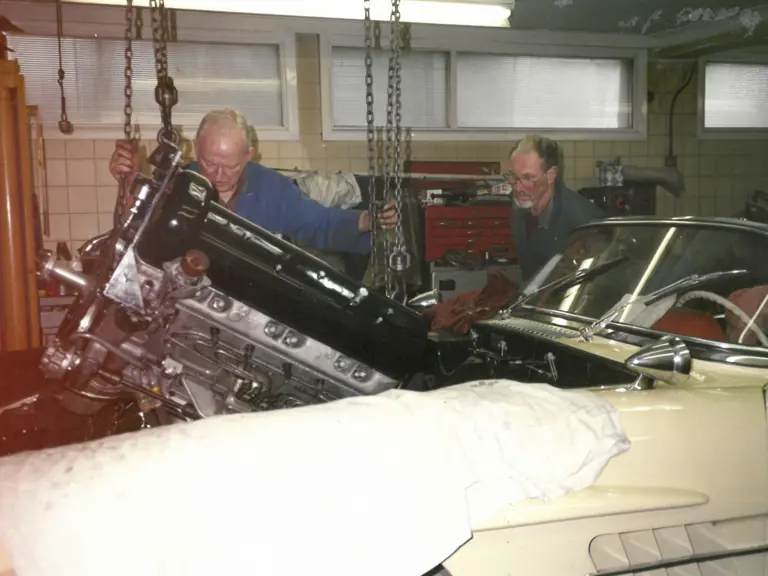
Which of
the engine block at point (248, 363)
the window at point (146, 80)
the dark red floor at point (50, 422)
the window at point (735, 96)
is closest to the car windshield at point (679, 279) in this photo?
the engine block at point (248, 363)

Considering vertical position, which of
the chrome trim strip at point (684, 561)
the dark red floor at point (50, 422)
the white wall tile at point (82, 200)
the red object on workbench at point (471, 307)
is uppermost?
the white wall tile at point (82, 200)

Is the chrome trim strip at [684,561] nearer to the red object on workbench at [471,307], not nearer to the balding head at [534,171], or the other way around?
the red object on workbench at [471,307]

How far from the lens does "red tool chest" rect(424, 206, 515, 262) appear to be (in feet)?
14.8

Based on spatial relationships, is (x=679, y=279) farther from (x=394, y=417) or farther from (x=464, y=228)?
(x=464, y=228)

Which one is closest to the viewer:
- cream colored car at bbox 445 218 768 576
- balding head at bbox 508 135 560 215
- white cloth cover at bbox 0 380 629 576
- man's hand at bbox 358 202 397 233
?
white cloth cover at bbox 0 380 629 576

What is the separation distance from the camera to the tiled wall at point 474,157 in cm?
413

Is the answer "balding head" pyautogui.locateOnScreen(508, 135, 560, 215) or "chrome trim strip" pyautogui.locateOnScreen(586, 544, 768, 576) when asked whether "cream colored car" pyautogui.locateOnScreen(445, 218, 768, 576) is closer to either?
"chrome trim strip" pyautogui.locateOnScreen(586, 544, 768, 576)

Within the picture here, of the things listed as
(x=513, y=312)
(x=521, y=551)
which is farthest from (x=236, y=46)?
(x=521, y=551)

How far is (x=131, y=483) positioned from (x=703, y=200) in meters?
5.68

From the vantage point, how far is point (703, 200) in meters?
5.80

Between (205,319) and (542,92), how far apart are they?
3878 mm

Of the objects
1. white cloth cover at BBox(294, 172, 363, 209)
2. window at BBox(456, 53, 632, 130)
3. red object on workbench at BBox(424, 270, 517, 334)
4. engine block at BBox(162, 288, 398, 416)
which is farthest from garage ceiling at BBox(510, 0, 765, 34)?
engine block at BBox(162, 288, 398, 416)

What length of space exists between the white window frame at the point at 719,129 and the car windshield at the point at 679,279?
3.90 meters

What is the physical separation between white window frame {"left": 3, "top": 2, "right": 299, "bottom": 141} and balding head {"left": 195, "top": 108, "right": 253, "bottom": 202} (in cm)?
56
